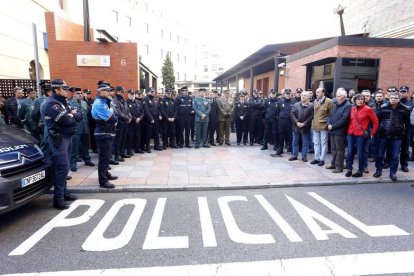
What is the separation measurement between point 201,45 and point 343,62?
55.6m

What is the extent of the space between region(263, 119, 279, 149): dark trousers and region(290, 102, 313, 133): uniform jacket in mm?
1268

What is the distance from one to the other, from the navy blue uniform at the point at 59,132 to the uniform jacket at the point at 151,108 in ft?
12.8

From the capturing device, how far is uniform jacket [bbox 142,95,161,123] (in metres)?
8.47

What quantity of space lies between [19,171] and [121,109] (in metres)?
3.68

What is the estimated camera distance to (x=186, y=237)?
3576 mm

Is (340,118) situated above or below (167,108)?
below

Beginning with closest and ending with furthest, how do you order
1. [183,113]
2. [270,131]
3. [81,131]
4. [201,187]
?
[201,187]
[81,131]
[183,113]
[270,131]

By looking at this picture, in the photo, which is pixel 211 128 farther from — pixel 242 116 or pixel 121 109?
pixel 121 109

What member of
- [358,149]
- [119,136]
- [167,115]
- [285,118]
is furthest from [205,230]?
[167,115]

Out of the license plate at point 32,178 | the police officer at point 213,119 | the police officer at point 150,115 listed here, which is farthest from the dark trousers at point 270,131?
the license plate at point 32,178

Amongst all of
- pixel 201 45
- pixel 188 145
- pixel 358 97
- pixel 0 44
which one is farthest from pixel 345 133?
pixel 201 45

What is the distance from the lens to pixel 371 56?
10.5 meters

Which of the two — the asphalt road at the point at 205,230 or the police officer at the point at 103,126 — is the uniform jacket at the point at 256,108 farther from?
the police officer at the point at 103,126

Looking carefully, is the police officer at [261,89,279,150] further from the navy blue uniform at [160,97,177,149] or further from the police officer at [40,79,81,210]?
the police officer at [40,79,81,210]
